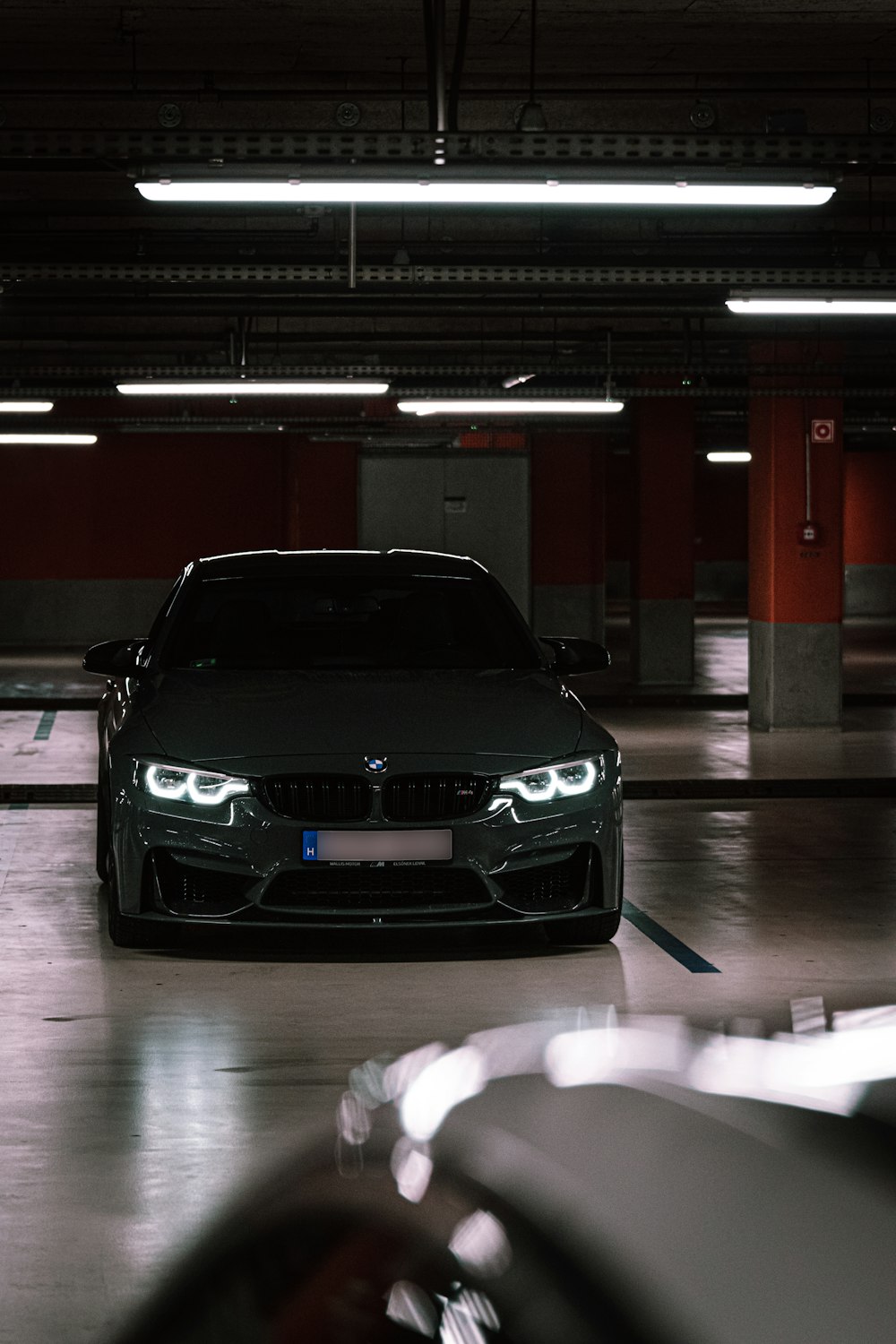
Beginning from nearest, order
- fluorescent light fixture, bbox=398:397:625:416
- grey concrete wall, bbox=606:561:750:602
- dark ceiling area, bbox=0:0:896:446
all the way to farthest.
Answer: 1. dark ceiling area, bbox=0:0:896:446
2. fluorescent light fixture, bbox=398:397:625:416
3. grey concrete wall, bbox=606:561:750:602

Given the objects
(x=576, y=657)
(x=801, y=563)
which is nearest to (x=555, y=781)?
(x=576, y=657)

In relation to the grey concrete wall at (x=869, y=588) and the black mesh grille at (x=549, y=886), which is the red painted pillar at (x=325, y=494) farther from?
the black mesh grille at (x=549, y=886)

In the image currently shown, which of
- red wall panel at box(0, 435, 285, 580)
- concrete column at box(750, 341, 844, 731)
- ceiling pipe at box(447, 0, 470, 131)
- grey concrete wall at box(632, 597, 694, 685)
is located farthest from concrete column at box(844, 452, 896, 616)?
ceiling pipe at box(447, 0, 470, 131)

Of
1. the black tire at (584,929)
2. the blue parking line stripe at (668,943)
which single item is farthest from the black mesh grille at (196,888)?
the blue parking line stripe at (668,943)

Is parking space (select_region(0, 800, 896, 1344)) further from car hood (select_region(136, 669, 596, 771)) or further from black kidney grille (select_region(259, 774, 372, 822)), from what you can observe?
car hood (select_region(136, 669, 596, 771))

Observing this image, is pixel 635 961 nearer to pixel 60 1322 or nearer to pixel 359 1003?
pixel 359 1003

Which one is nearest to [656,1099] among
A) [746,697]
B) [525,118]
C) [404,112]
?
[525,118]

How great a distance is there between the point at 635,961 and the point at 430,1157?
4668mm

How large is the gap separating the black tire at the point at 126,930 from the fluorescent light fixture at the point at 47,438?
18742 mm

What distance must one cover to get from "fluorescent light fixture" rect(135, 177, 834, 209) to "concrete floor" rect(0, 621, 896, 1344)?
2877 mm

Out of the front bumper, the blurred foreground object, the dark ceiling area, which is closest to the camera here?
the blurred foreground object

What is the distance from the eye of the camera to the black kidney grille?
6145mm

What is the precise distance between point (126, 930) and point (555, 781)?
5.40 ft

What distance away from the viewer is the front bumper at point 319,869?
611cm
